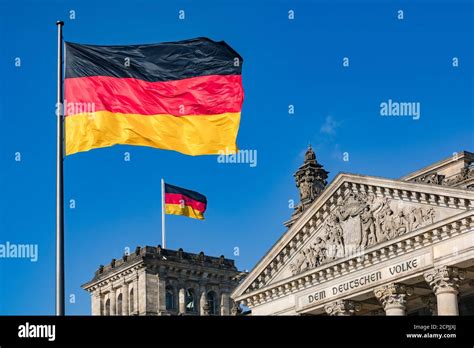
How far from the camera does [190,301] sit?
364ft

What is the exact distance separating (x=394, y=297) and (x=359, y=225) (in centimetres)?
514

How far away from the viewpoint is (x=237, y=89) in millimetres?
27156

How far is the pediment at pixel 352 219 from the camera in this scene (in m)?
55.3

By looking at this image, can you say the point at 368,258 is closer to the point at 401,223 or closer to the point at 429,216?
the point at 401,223

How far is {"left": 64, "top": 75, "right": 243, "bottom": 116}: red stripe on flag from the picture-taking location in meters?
27.1

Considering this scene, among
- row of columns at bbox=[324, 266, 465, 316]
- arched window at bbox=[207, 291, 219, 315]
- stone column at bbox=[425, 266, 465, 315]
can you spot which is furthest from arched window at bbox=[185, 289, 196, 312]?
stone column at bbox=[425, 266, 465, 315]

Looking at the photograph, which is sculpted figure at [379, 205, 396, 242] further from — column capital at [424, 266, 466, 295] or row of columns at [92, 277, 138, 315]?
row of columns at [92, 277, 138, 315]

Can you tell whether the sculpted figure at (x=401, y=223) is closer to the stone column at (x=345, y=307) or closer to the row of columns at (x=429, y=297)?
the row of columns at (x=429, y=297)

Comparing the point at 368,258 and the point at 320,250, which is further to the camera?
the point at 320,250

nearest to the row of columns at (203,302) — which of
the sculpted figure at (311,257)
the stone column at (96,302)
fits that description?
the stone column at (96,302)

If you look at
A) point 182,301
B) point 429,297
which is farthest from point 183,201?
point 429,297

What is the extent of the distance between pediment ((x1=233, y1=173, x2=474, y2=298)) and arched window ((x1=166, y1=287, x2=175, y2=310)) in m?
38.9

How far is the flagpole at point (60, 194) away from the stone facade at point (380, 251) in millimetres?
30570
